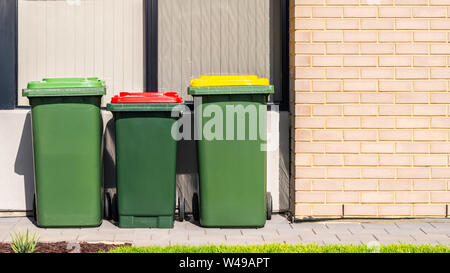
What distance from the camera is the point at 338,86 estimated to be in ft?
23.0

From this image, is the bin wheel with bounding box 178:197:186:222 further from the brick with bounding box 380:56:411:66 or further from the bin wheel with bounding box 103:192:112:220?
the brick with bounding box 380:56:411:66

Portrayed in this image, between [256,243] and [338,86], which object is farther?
[338,86]

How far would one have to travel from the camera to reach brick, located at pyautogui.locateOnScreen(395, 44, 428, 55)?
7008 millimetres

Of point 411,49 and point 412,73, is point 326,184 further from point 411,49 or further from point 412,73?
point 411,49

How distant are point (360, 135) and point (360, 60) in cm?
74

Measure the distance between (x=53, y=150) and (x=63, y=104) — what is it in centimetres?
44

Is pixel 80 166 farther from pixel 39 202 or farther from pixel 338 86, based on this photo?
pixel 338 86

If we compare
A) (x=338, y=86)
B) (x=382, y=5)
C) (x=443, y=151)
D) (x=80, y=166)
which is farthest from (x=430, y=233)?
(x=80, y=166)

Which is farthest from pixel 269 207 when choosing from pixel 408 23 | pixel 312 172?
pixel 408 23

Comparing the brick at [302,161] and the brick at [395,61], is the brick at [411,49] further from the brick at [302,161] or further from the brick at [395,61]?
the brick at [302,161]

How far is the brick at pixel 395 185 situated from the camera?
23.1ft

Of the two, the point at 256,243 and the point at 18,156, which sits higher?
the point at 18,156
